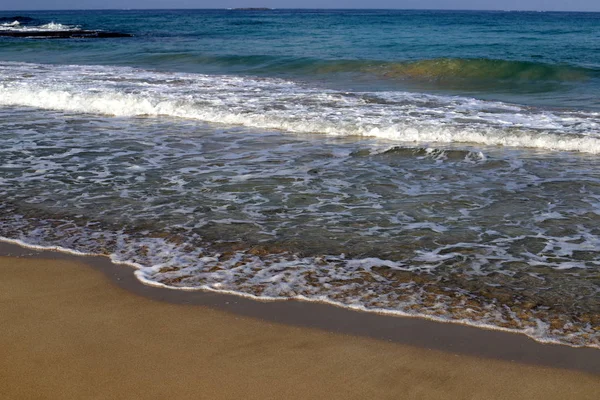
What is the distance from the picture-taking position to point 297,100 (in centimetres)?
1322

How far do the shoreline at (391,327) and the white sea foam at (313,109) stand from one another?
5.90m

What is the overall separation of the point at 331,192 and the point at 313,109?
17.8ft

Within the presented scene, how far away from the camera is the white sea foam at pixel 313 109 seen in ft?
31.9

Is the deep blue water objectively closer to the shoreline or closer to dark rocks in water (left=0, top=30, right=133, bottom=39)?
dark rocks in water (left=0, top=30, right=133, bottom=39)

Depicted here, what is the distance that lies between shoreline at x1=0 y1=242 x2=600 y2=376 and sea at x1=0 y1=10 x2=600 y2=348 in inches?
3.4

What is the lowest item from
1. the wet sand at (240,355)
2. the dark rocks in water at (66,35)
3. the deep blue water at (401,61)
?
the wet sand at (240,355)

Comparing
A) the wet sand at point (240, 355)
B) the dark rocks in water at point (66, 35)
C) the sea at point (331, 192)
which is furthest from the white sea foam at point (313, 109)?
the dark rocks in water at point (66, 35)

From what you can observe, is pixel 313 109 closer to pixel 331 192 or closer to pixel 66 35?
pixel 331 192

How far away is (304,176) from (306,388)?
4.26 metres

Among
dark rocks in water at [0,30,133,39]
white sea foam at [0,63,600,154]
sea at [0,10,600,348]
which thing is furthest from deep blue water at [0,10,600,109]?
dark rocks in water at [0,30,133,39]

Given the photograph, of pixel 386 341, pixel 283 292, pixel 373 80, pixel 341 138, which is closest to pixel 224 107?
pixel 341 138

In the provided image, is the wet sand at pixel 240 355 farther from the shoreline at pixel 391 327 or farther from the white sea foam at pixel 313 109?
the white sea foam at pixel 313 109

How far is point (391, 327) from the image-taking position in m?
3.90

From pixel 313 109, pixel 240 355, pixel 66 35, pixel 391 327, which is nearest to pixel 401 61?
pixel 313 109
